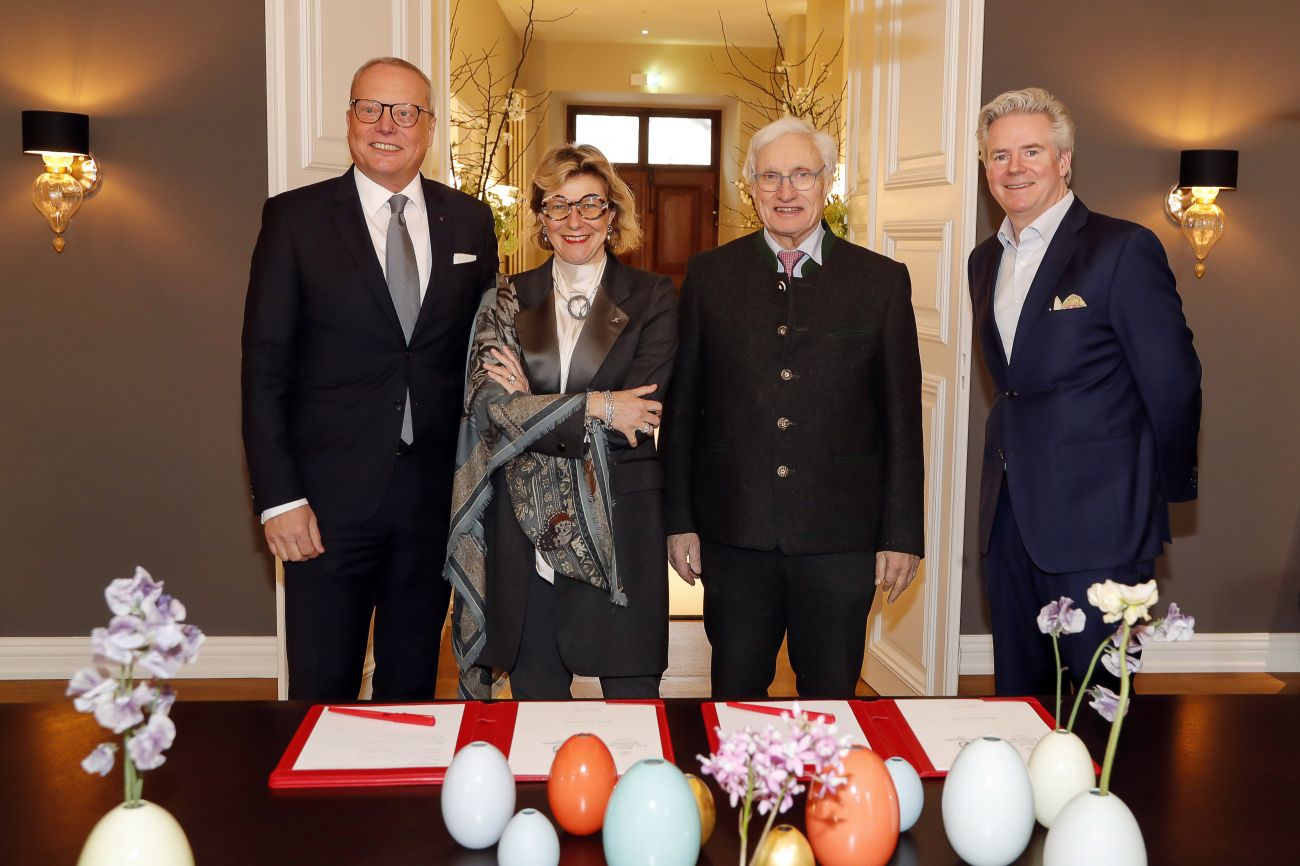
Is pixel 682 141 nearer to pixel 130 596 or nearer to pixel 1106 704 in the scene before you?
pixel 1106 704

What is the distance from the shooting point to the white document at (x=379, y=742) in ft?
4.70

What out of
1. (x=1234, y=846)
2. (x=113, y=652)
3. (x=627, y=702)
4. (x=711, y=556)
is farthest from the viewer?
(x=711, y=556)

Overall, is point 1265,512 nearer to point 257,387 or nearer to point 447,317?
point 447,317

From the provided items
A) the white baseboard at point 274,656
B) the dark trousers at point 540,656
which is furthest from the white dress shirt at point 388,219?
the white baseboard at point 274,656

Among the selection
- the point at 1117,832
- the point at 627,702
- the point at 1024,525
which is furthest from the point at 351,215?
the point at 1117,832

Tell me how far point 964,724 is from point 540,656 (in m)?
1.08

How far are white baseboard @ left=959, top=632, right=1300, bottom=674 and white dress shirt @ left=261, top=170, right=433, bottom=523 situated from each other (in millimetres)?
2780

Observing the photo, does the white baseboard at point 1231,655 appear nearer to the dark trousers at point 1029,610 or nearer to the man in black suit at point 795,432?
the dark trousers at point 1029,610

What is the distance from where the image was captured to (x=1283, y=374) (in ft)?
13.7

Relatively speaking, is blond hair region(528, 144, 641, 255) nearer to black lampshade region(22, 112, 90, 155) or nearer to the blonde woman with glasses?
the blonde woman with glasses

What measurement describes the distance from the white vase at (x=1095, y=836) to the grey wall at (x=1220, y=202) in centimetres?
301

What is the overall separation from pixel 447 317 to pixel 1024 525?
1327 millimetres

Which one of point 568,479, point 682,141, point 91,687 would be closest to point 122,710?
point 91,687

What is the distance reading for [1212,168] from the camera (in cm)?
390
